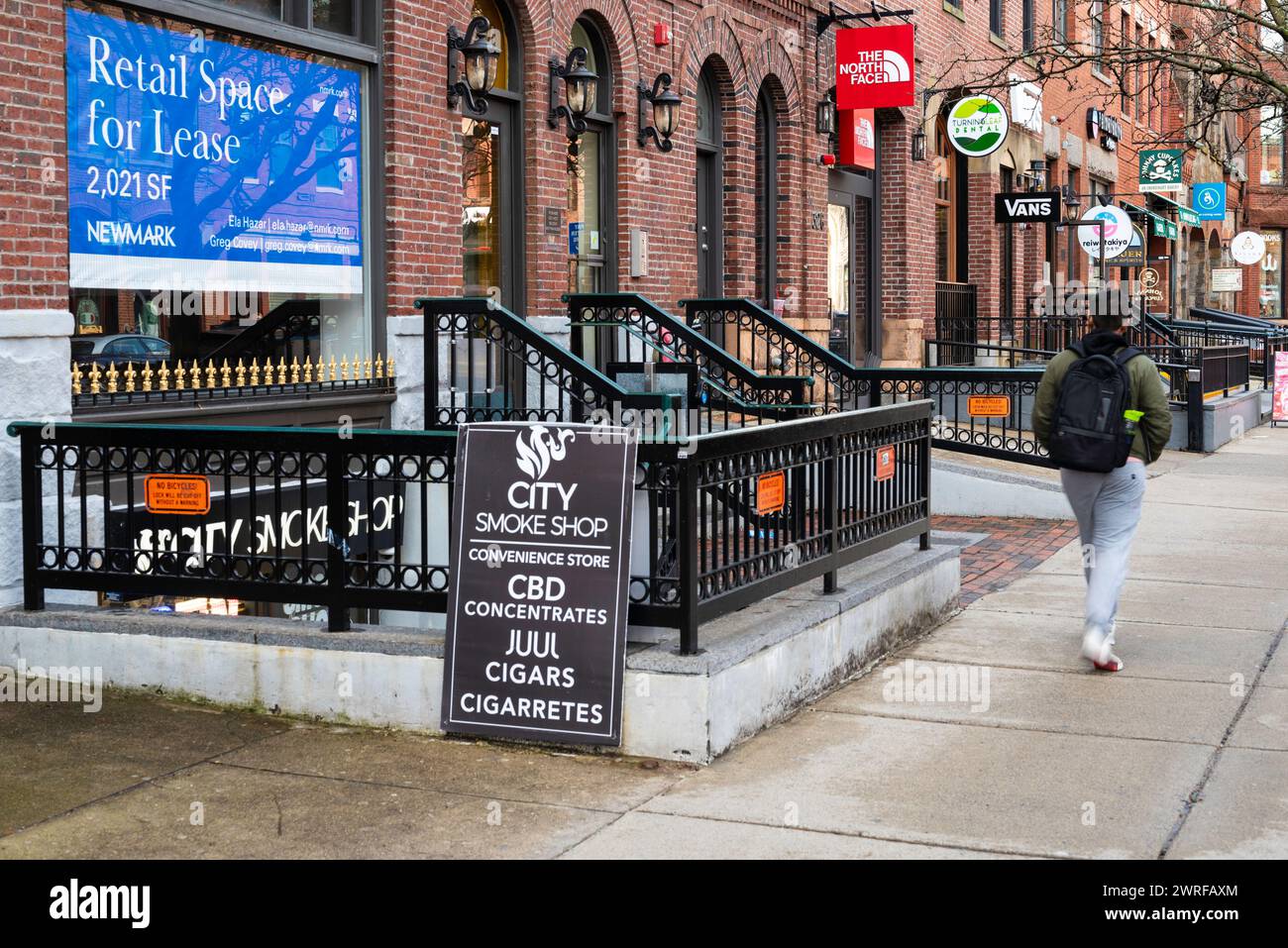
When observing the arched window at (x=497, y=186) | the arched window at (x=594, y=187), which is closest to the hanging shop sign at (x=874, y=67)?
the arched window at (x=594, y=187)

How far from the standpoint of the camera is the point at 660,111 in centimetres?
1459

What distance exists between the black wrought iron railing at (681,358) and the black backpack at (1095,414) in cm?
443

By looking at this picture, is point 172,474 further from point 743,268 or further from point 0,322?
point 743,268

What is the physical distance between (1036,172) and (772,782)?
2238 centimetres

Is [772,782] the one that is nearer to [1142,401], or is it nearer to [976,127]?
[1142,401]

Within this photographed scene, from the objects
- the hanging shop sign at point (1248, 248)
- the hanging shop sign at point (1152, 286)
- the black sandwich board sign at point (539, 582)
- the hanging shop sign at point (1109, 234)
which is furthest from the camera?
the hanging shop sign at point (1248, 248)

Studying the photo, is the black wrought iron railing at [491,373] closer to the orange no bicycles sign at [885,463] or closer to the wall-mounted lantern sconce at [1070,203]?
the orange no bicycles sign at [885,463]

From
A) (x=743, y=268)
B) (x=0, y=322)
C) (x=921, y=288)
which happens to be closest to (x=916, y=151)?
(x=921, y=288)

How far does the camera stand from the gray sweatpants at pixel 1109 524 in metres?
8.25

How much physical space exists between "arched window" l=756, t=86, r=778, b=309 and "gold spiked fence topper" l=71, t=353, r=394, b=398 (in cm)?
746

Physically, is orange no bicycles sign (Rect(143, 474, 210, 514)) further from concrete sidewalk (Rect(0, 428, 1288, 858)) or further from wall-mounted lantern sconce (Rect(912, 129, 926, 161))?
wall-mounted lantern sconce (Rect(912, 129, 926, 161))

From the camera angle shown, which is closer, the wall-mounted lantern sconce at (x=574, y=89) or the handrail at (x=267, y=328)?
the handrail at (x=267, y=328)

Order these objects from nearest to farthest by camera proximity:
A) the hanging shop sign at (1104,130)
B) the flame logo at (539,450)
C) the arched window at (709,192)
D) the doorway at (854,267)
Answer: the flame logo at (539,450) < the arched window at (709,192) < the doorway at (854,267) < the hanging shop sign at (1104,130)

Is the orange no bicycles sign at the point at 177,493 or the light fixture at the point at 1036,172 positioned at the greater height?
the light fixture at the point at 1036,172
